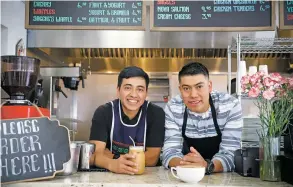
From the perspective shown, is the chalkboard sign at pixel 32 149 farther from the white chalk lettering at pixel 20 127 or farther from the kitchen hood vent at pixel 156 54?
the kitchen hood vent at pixel 156 54

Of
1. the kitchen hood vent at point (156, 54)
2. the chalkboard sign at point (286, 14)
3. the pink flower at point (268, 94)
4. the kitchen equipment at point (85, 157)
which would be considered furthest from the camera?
the kitchen hood vent at point (156, 54)

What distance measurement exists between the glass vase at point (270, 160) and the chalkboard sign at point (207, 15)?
1.84m

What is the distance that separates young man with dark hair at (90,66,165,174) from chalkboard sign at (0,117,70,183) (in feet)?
1.91

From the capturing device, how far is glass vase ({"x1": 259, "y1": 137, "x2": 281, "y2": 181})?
1420 mm

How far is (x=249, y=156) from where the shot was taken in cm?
155

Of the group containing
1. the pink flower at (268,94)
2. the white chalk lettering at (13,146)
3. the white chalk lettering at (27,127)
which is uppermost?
the pink flower at (268,94)

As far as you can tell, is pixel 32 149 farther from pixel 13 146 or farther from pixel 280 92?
pixel 280 92

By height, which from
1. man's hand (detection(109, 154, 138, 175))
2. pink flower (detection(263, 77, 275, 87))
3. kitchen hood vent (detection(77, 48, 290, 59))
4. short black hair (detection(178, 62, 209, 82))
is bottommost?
man's hand (detection(109, 154, 138, 175))

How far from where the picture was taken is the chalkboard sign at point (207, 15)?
10.1ft

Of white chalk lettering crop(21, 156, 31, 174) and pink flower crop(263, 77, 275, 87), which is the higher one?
pink flower crop(263, 77, 275, 87)

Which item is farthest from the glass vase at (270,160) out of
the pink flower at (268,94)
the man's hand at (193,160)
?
the man's hand at (193,160)

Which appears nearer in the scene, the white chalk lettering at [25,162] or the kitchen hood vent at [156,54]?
the white chalk lettering at [25,162]

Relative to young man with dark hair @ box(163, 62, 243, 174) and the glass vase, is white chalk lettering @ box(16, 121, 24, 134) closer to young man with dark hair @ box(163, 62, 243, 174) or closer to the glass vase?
young man with dark hair @ box(163, 62, 243, 174)

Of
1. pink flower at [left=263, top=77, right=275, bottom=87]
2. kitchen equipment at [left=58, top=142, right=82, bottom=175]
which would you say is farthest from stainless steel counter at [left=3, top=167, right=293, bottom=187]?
pink flower at [left=263, top=77, right=275, bottom=87]
